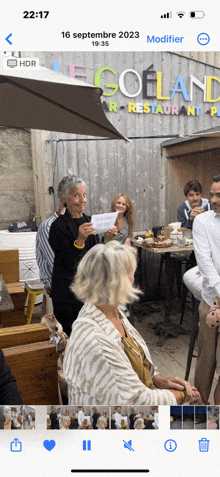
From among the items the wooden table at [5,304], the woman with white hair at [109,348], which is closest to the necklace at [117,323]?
the woman with white hair at [109,348]

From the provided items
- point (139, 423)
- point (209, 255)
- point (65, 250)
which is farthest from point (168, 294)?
point (139, 423)

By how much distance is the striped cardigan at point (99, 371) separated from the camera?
737 mm

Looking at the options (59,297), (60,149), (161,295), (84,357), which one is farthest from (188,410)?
(60,149)

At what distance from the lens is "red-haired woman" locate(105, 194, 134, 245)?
113 centimetres

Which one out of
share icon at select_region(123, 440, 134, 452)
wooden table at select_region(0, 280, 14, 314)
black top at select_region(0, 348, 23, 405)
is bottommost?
wooden table at select_region(0, 280, 14, 314)

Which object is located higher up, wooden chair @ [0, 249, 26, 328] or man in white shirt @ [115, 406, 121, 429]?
man in white shirt @ [115, 406, 121, 429]

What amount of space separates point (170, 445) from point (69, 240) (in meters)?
0.81

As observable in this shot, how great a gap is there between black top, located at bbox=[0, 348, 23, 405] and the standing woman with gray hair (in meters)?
0.47

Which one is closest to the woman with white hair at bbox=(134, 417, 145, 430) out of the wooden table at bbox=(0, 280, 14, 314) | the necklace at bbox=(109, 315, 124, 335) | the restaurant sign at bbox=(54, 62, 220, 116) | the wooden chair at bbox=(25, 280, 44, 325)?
the necklace at bbox=(109, 315, 124, 335)

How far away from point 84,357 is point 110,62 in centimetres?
85
